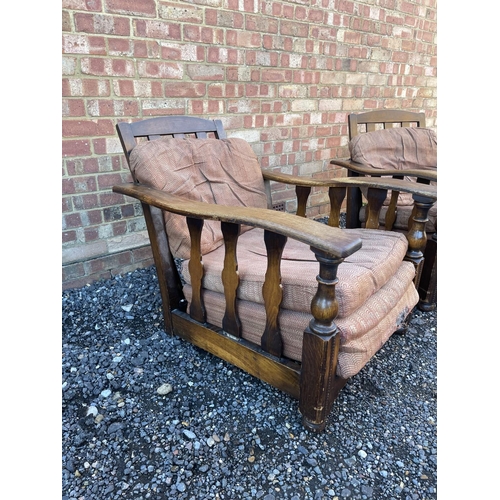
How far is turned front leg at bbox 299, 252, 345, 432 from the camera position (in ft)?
3.51

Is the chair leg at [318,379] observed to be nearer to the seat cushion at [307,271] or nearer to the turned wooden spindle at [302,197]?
the seat cushion at [307,271]

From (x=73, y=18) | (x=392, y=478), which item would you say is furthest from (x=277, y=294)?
(x=73, y=18)

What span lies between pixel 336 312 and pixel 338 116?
2629mm

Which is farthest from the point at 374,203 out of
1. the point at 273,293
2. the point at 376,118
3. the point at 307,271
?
the point at 376,118

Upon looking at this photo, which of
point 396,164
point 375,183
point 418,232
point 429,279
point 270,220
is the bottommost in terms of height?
point 429,279

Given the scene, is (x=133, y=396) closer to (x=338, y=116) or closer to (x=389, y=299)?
(x=389, y=299)

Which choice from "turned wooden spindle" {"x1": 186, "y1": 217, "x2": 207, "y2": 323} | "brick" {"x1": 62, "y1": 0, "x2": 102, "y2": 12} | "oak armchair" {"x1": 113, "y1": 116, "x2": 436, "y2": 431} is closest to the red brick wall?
"brick" {"x1": 62, "y1": 0, "x2": 102, "y2": 12}

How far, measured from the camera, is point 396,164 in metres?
2.50

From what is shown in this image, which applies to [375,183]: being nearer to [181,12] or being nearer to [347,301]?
[347,301]

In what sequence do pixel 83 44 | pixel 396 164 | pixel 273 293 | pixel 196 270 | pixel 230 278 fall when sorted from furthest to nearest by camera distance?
pixel 396 164
pixel 83 44
pixel 196 270
pixel 230 278
pixel 273 293

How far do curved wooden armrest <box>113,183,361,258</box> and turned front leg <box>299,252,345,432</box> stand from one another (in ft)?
0.14

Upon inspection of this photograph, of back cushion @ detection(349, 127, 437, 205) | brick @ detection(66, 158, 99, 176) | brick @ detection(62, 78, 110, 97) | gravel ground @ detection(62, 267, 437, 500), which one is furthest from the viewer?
back cushion @ detection(349, 127, 437, 205)

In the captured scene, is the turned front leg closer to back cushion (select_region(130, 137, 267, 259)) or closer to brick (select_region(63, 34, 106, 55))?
back cushion (select_region(130, 137, 267, 259))

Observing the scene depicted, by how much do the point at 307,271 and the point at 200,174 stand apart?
0.79 m
